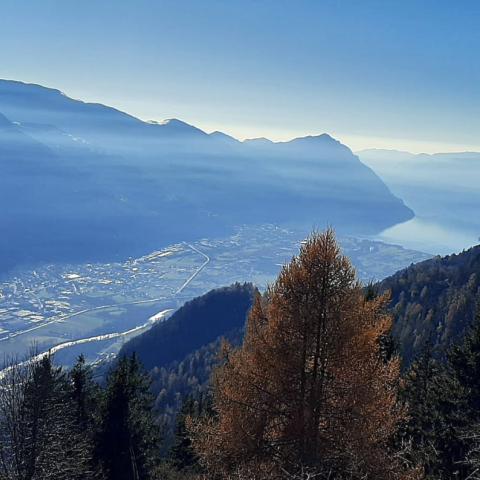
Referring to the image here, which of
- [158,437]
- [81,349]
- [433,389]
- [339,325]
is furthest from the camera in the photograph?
[81,349]

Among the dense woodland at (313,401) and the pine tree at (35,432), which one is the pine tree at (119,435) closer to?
the pine tree at (35,432)

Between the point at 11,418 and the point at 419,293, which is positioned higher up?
the point at 11,418

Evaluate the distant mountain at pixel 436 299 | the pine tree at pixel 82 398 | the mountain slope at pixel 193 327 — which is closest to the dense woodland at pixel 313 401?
the pine tree at pixel 82 398

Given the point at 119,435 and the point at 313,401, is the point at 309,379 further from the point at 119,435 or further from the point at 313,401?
the point at 119,435

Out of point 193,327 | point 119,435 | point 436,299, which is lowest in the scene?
point 193,327

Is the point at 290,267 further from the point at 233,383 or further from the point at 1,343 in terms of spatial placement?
the point at 1,343

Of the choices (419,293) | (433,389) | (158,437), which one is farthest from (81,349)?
(433,389)

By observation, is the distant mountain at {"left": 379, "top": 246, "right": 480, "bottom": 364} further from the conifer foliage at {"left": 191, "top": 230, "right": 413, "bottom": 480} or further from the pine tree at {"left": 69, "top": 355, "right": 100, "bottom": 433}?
the conifer foliage at {"left": 191, "top": 230, "right": 413, "bottom": 480}

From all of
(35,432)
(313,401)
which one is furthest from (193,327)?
(313,401)
